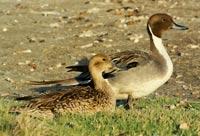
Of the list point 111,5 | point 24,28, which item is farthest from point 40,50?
point 111,5

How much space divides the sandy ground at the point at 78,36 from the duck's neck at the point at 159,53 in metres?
1.15

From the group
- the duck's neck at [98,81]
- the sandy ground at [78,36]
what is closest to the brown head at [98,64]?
the duck's neck at [98,81]

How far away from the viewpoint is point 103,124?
7.13 metres

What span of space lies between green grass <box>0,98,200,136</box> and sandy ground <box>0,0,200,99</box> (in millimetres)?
4221

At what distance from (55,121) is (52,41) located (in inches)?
367

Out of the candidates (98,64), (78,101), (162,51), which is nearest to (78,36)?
(162,51)

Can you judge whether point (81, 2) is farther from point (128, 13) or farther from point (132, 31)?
point (132, 31)

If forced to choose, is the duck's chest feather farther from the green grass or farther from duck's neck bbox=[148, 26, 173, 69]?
the green grass

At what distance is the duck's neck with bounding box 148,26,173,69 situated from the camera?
10.6 m

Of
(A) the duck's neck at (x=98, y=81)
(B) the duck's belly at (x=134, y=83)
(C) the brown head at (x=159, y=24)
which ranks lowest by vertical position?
(B) the duck's belly at (x=134, y=83)

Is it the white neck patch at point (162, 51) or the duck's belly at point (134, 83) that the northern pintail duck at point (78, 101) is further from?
the white neck patch at point (162, 51)

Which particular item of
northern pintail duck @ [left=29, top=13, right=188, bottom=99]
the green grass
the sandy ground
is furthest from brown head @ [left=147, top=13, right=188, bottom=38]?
the green grass

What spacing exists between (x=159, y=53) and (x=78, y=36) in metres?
6.20

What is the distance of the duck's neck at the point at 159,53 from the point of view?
10.6 m
